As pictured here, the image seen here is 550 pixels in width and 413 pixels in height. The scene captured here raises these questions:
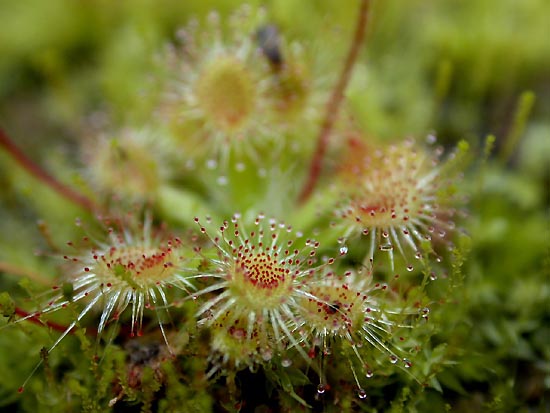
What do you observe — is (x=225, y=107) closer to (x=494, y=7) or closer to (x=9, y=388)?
(x=9, y=388)

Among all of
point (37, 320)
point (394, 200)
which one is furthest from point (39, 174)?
point (394, 200)

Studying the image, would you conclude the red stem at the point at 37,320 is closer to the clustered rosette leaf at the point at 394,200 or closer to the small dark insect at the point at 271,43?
the clustered rosette leaf at the point at 394,200

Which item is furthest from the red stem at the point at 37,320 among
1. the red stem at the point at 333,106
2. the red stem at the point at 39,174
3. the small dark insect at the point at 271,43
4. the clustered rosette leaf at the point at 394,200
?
the small dark insect at the point at 271,43

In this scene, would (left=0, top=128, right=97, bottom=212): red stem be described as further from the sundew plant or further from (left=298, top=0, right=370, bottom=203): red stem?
(left=298, top=0, right=370, bottom=203): red stem

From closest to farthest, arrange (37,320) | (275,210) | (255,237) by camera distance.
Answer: (37,320), (255,237), (275,210)

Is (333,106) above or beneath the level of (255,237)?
above

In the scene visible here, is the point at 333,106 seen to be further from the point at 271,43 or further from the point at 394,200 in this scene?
the point at 394,200

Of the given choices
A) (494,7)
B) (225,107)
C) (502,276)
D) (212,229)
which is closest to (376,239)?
(212,229)
